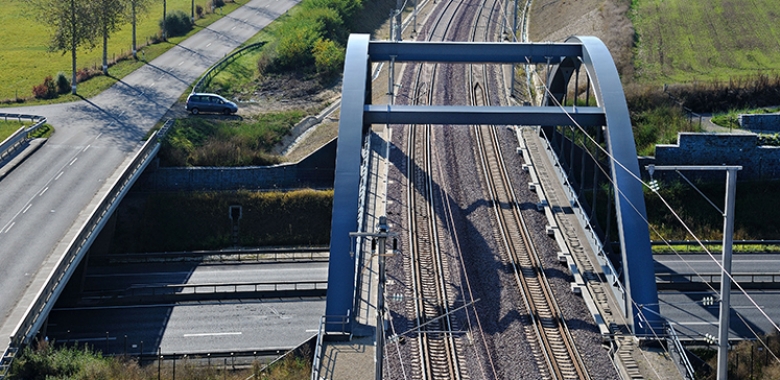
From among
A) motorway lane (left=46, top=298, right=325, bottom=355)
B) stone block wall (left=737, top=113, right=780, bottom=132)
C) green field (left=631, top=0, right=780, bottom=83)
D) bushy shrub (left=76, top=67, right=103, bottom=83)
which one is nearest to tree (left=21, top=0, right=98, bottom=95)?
bushy shrub (left=76, top=67, right=103, bottom=83)

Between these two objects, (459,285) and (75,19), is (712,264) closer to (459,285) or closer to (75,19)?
(459,285)

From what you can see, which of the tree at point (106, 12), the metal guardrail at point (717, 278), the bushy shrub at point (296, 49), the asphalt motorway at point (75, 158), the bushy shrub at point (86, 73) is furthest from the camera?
the bushy shrub at point (296, 49)

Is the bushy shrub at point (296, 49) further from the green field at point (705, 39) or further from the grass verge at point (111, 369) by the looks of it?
the grass verge at point (111, 369)

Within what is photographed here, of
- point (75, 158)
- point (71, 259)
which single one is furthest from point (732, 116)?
point (71, 259)

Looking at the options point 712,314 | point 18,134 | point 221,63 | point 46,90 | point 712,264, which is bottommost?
point 712,314

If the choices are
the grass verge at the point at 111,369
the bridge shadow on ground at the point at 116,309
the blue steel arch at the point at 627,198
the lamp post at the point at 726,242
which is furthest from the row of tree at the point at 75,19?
the lamp post at the point at 726,242

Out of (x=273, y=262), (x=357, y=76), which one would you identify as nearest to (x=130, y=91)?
(x=273, y=262)
